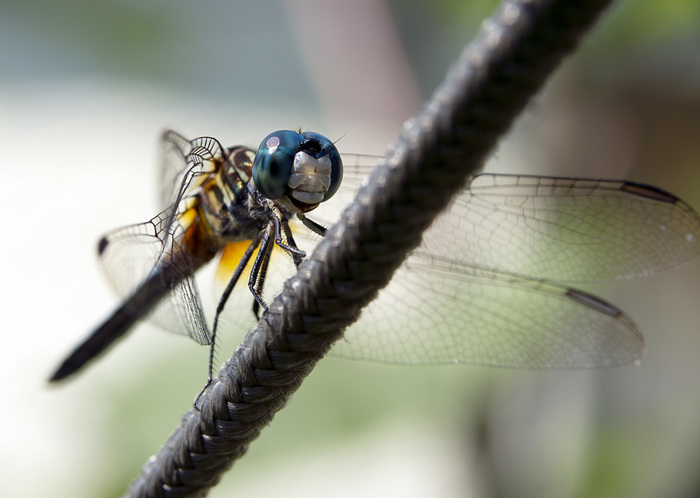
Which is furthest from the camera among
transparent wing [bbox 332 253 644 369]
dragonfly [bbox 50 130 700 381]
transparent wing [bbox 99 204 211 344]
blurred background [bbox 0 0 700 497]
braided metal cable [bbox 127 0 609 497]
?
blurred background [bbox 0 0 700 497]

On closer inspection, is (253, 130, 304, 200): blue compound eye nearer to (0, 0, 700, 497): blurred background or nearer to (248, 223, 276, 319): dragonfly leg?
(248, 223, 276, 319): dragonfly leg

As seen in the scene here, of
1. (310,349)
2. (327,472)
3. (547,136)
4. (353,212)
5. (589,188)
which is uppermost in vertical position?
(547,136)

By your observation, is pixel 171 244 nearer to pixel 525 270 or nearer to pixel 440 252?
pixel 440 252

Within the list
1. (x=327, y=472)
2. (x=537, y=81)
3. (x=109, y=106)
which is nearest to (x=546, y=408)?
(x=327, y=472)

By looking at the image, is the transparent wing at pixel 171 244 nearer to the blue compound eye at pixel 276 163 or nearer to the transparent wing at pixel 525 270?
the blue compound eye at pixel 276 163

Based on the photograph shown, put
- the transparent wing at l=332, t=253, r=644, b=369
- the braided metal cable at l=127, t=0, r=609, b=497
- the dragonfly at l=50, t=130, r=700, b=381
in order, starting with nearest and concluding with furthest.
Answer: the braided metal cable at l=127, t=0, r=609, b=497 < the dragonfly at l=50, t=130, r=700, b=381 < the transparent wing at l=332, t=253, r=644, b=369

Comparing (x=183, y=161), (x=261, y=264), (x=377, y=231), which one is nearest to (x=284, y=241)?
(x=261, y=264)

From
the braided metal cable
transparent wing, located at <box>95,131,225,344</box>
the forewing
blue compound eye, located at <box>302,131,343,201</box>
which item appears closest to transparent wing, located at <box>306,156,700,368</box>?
the forewing

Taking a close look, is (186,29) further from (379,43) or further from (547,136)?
(547,136)

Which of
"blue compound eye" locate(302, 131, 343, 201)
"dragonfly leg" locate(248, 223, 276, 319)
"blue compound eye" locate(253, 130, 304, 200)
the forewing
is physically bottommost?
"dragonfly leg" locate(248, 223, 276, 319)
